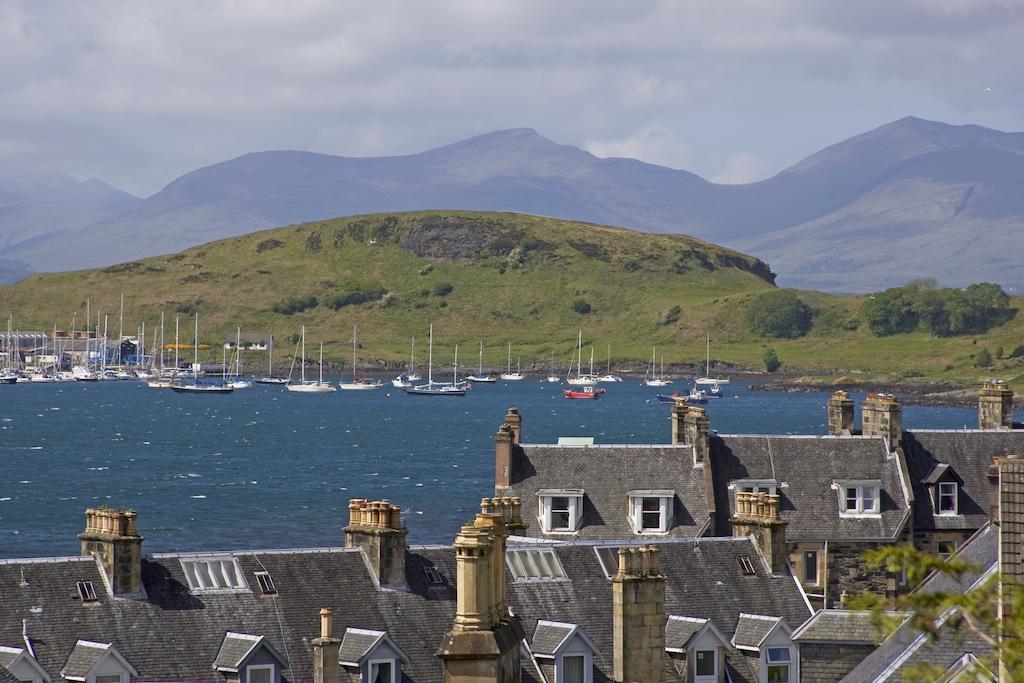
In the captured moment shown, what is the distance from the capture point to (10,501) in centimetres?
16038

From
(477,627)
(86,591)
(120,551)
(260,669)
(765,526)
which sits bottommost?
(260,669)

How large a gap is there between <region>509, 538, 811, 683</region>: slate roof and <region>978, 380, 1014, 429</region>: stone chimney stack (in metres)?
27.2

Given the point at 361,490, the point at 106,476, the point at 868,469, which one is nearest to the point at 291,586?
the point at 868,469

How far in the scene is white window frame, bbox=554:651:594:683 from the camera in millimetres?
45250

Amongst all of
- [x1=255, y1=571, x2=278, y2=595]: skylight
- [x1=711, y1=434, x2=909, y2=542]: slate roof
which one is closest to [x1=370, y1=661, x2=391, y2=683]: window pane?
[x1=255, y1=571, x2=278, y2=595]: skylight

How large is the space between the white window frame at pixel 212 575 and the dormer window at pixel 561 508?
75.9 feet

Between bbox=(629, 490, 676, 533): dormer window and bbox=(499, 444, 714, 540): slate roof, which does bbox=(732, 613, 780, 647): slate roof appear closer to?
bbox=(499, 444, 714, 540): slate roof

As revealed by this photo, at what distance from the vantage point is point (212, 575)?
47250mm

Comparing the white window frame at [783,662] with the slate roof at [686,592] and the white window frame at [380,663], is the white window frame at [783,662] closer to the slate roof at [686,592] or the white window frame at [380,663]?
the slate roof at [686,592]

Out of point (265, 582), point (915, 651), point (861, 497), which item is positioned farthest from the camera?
point (861, 497)

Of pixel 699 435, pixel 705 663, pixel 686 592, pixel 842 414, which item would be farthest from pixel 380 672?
pixel 842 414

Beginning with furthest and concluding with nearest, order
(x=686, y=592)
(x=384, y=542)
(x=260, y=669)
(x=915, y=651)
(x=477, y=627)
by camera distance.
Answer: (x=686, y=592) → (x=384, y=542) → (x=260, y=669) → (x=915, y=651) → (x=477, y=627)

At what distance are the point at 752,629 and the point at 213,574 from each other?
13.9 meters

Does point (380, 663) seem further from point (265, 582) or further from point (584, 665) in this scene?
point (584, 665)
